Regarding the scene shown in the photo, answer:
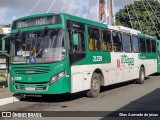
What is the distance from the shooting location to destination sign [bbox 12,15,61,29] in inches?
445

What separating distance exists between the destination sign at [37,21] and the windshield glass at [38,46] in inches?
13.2

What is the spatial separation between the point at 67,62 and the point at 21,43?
1.89m

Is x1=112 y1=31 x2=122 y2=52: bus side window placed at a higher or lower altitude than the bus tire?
higher

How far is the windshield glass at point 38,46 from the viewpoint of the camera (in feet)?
35.8

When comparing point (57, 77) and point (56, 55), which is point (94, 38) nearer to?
point (56, 55)

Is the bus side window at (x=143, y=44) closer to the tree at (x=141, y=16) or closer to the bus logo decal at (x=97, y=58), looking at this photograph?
the bus logo decal at (x=97, y=58)

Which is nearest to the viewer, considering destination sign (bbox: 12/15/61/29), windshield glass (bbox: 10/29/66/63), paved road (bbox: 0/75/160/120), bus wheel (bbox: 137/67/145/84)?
paved road (bbox: 0/75/160/120)

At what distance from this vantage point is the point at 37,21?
38.2 feet

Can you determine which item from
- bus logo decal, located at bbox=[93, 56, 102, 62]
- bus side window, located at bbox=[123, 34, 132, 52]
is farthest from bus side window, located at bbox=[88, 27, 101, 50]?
bus side window, located at bbox=[123, 34, 132, 52]

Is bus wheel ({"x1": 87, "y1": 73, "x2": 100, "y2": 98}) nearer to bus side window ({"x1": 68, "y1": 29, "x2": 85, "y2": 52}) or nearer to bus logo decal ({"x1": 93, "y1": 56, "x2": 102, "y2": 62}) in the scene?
bus logo decal ({"x1": 93, "y1": 56, "x2": 102, "y2": 62})

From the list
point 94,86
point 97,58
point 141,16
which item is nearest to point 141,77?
point 97,58

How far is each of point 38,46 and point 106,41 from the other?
4016mm

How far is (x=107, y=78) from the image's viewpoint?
14156 mm

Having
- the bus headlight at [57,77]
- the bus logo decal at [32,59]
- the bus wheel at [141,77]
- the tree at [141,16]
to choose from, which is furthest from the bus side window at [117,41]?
the tree at [141,16]
